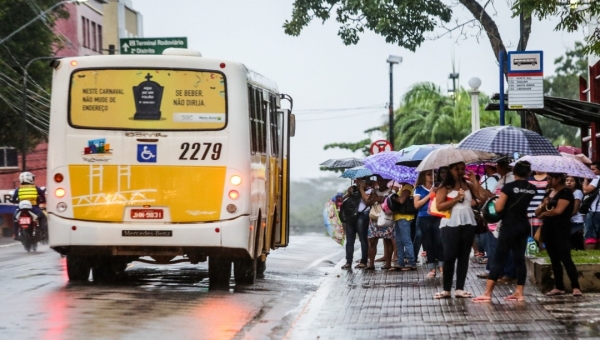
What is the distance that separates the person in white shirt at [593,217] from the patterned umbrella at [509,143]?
3598mm

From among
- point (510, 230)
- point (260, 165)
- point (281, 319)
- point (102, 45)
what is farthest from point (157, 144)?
point (102, 45)

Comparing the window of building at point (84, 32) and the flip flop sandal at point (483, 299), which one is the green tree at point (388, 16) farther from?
the window of building at point (84, 32)

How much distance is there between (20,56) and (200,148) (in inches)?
1595

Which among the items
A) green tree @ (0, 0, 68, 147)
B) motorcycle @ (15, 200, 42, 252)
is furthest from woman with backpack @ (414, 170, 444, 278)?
green tree @ (0, 0, 68, 147)

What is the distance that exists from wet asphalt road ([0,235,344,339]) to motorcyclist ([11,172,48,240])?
244 inches

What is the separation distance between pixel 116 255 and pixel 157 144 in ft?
5.03

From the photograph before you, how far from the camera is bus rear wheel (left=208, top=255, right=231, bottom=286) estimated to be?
57.4 ft

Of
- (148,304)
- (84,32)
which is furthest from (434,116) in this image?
(148,304)

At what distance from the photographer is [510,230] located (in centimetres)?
1469

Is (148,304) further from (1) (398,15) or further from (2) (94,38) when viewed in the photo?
(2) (94,38)

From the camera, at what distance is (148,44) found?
131 feet

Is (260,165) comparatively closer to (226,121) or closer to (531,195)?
(226,121)

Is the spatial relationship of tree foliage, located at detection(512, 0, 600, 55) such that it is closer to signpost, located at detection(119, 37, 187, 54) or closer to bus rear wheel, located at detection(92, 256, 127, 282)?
bus rear wheel, located at detection(92, 256, 127, 282)

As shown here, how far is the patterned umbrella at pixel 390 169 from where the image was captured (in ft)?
73.4
